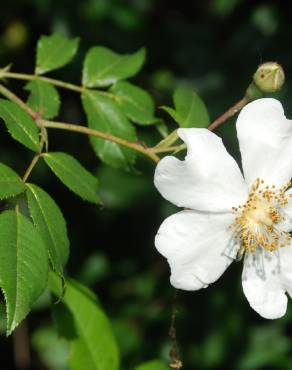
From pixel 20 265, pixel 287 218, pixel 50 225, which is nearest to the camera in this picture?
pixel 20 265

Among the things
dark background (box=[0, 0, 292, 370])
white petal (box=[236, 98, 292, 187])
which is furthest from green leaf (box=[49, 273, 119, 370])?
dark background (box=[0, 0, 292, 370])

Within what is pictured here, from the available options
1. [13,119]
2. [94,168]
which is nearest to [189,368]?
[94,168]

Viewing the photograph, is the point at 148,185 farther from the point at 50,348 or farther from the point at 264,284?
the point at 264,284

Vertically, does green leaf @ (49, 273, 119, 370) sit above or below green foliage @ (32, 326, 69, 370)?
above

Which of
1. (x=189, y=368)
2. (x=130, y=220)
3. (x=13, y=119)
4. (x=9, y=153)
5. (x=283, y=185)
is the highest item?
(x=13, y=119)

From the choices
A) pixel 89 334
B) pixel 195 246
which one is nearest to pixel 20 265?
pixel 195 246

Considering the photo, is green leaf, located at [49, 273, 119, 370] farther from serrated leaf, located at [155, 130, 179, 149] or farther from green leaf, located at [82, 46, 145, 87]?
green leaf, located at [82, 46, 145, 87]

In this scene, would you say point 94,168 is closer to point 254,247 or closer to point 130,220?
point 130,220
